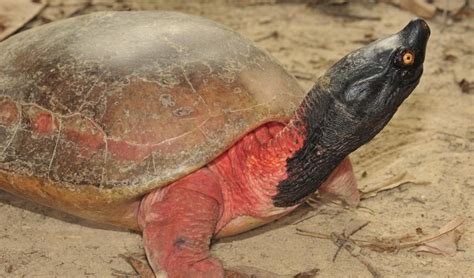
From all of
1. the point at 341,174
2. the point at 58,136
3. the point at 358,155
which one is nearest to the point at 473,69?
the point at 358,155

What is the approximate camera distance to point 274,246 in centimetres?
351

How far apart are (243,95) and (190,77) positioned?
25 cm

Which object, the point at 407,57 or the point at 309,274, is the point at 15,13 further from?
the point at 407,57

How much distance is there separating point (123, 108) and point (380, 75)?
113 centimetres

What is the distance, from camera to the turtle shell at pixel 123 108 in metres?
3.05

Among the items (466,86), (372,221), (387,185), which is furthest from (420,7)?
(372,221)

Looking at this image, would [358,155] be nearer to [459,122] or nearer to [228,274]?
[459,122]

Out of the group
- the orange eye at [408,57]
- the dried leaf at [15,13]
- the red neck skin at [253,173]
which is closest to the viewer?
the orange eye at [408,57]

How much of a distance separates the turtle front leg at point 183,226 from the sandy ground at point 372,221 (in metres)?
0.34

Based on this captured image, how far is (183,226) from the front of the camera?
302 cm

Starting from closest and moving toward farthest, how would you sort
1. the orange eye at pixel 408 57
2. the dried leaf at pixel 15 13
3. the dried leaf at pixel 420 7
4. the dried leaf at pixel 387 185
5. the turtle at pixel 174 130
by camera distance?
1. the orange eye at pixel 408 57
2. the turtle at pixel 174 130
3. the dried leaf at pixel 387 185
4. the dried leaf at pixel 15 13
5. the dried leaf at pixel 420 7

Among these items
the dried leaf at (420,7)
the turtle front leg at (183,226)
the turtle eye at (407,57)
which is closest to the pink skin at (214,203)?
the turtle front leg at (183,226)

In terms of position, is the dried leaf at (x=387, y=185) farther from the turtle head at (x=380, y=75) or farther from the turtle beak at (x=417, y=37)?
the turtle beak at (x=417, y=37)

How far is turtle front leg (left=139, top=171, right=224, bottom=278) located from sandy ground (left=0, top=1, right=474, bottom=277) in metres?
0.34
